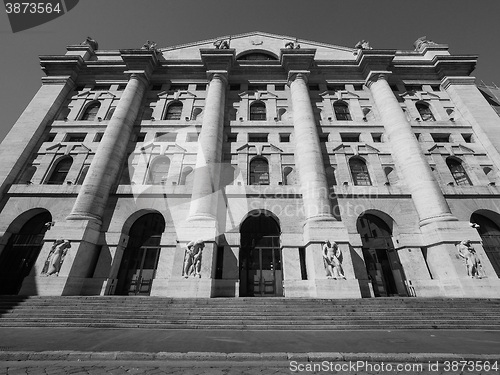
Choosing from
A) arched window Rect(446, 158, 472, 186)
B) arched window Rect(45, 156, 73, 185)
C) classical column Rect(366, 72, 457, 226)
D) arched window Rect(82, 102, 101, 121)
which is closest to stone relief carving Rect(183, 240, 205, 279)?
arched window Rect(45, 156, 73, 185)

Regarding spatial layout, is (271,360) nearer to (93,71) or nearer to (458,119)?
(458,119)

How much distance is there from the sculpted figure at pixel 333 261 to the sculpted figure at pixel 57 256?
16259mm

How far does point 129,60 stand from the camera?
2391 centimetres

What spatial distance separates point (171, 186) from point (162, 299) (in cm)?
872

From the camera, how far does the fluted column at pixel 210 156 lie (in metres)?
16.5

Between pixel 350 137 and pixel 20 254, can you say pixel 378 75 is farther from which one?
pixel 20 254

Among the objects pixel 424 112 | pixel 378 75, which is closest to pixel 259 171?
pixel 378 75

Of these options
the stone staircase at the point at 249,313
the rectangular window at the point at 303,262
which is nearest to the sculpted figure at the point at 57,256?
the stone staircase at the point at 249,313

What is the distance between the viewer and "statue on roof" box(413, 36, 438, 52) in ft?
88.5

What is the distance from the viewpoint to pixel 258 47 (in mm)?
29281

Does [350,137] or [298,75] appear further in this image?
[298,75]

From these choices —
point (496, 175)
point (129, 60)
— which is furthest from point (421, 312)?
point (129, 60)

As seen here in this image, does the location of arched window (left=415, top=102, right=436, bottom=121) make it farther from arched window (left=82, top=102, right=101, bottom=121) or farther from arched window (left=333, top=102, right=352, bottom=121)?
arched window (left=82, top=102, right=101, bottom=121)

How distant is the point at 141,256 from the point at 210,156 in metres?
9.16
